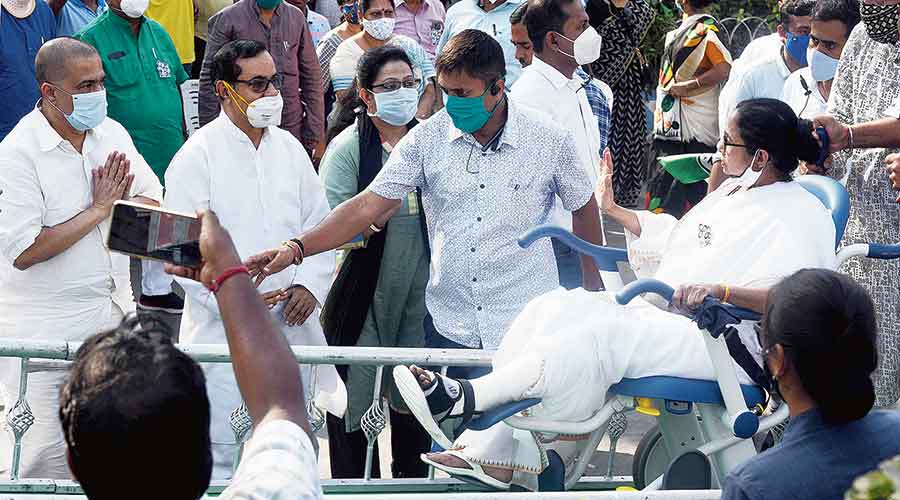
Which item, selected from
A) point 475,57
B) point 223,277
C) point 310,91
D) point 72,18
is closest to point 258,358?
point 223,277

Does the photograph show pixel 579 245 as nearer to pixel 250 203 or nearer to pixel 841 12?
pixel 250 203

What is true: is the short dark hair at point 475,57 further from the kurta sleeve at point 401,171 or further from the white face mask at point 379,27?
the white face mask at point 379,27

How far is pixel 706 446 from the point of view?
386 cm

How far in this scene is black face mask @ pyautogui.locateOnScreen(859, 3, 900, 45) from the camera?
4.39 meters

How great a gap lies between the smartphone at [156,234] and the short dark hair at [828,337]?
3.86ft

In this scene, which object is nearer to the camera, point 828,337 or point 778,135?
point 828,337

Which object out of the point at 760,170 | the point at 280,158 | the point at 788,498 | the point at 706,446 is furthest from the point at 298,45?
the point at 788,498

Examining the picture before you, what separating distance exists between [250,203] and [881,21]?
2294 mm

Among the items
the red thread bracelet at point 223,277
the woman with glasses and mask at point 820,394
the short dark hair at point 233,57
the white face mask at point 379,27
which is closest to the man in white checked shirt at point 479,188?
the short dark hair at point 233,57

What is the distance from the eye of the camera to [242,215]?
15.1 feet

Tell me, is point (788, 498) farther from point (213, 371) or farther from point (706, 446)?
point (213, 371)

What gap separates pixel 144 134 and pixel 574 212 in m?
3.32

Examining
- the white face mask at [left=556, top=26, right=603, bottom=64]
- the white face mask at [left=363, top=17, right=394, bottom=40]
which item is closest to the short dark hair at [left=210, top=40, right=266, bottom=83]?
the white face mask at [left=556, top=26, right=603, bottom=64]

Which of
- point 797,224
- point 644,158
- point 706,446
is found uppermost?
point 797,224
